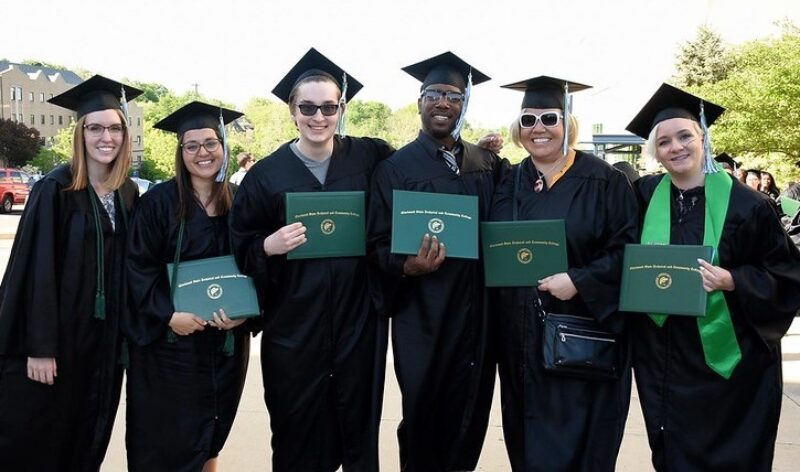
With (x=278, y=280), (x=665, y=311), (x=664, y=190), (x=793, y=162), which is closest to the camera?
(x=665, y=311)

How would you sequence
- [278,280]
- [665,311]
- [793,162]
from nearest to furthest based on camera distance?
[665,311]
[278,280]
[793,162]

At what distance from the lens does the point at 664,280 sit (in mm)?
2893

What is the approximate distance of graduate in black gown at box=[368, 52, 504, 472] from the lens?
334 cm

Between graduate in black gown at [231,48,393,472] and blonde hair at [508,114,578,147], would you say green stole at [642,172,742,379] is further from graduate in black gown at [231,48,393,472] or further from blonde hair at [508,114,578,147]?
graduate in black gown at [231,48,393,472]

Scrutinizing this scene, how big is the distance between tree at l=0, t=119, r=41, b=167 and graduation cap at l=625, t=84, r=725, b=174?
→ 194 feet

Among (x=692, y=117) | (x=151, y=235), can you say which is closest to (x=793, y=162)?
(x=692, y=117)

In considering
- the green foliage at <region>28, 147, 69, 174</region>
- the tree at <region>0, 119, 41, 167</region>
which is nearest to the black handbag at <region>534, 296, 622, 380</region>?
the green foliage at <region>28, 147, 69, 174</region>

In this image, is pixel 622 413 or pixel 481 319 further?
pixel 481 319

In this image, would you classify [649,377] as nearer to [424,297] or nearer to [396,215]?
[424,297]

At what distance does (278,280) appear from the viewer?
332cm

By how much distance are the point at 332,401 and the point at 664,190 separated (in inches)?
69.6

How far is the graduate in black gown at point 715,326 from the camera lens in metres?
2.96

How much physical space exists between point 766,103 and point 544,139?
14272mm

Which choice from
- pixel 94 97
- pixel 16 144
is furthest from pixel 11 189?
pixel 16 144
